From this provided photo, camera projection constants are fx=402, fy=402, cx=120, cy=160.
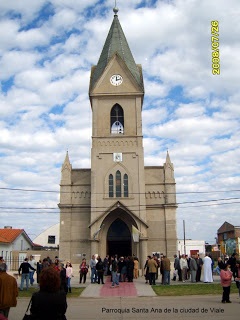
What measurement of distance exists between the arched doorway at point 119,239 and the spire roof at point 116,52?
12.9 metres

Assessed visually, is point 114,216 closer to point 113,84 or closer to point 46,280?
point 113,84

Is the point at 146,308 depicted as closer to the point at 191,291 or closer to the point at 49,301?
the point at 191,291

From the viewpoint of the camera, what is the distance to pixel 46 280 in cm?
538

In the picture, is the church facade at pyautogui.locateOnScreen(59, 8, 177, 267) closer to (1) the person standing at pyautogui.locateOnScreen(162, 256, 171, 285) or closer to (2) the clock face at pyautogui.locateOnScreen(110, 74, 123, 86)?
(2) the clock face at pyautogui.locateOnScreen(110, 74, 123, 86)

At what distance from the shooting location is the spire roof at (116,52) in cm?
3738

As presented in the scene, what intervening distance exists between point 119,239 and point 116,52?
17.0 meters

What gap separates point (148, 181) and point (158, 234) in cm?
472

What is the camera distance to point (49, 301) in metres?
5.19

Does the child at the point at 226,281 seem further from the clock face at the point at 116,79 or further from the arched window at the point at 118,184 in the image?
the clock face at the point at 116,79

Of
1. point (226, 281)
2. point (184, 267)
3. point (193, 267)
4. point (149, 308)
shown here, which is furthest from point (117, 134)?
point (149, 308)

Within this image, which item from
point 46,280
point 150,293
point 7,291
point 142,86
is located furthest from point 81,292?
point 142,86

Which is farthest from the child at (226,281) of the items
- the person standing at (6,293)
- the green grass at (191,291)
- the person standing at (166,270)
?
the person standing at (6,293)

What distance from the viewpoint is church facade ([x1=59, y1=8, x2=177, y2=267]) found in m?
33.4

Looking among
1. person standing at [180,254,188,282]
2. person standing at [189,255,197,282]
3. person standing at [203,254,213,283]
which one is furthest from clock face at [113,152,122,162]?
person standing at [203,254,213,283]
